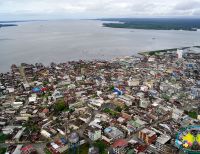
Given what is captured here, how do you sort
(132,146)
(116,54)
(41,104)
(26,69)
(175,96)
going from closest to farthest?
1. (132,146)
2. (41,104)
3. (175,96)
4. (26,69)
5. (116,54)

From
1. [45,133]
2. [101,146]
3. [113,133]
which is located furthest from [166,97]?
[45,133]

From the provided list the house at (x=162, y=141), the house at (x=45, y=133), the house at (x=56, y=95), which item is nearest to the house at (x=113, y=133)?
the house at (x=162, y=141)

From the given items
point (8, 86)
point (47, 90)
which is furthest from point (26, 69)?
point (47, 90)

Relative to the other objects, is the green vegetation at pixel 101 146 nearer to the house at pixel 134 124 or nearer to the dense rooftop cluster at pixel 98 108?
the dense rooftop cluster at pixel 98 108

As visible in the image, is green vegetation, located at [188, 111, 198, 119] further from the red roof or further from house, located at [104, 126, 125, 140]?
the red roof

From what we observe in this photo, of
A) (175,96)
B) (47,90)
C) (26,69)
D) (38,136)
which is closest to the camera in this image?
(38,136)

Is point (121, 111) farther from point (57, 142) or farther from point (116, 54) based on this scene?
point (116, 54)

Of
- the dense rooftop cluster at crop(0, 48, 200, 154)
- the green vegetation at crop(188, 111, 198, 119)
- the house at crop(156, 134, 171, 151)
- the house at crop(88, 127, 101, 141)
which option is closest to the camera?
the house at crop(156, 134, 171, 151)

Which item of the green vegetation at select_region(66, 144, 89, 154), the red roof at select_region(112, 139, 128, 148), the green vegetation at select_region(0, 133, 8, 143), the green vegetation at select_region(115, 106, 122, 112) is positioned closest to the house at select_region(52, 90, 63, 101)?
the green vegetation at select_region(115, 106, 122, 112)
